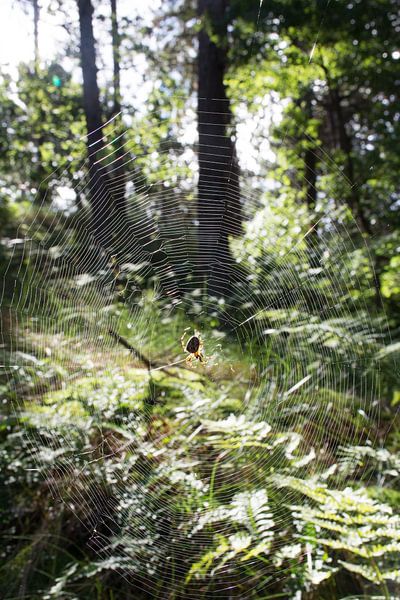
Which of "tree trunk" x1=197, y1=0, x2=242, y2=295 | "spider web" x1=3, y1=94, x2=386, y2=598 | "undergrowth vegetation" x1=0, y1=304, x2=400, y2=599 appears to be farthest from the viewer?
"tree trunk" x1=197, y1=0, x2=242, y2=295

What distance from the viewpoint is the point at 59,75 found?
1019 cm

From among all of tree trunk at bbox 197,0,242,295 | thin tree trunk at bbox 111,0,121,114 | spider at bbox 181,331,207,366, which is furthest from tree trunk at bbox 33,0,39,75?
spider at bbox 181,331,207,366

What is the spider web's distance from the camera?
2.71 metres

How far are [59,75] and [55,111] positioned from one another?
0.78 m

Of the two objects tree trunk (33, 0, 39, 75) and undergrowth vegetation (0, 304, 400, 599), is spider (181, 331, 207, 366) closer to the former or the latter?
undergrowth vegetation (0, 304, 400, 599)

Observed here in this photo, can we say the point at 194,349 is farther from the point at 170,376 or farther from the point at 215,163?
the point at 215,163

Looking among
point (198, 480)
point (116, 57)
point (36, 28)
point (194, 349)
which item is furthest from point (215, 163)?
point (116, 57)

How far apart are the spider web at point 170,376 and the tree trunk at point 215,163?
0.07 metres

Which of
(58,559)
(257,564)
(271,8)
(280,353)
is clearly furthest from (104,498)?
(271,8)

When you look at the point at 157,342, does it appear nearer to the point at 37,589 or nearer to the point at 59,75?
the point at 37,589

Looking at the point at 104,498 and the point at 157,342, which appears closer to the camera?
the point at 104,498

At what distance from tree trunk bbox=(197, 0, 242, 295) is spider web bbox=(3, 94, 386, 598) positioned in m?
0.07

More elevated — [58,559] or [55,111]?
[55,111]

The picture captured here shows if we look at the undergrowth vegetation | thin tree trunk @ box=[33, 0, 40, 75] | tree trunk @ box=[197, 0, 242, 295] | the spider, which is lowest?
the undergrowth vegetation
